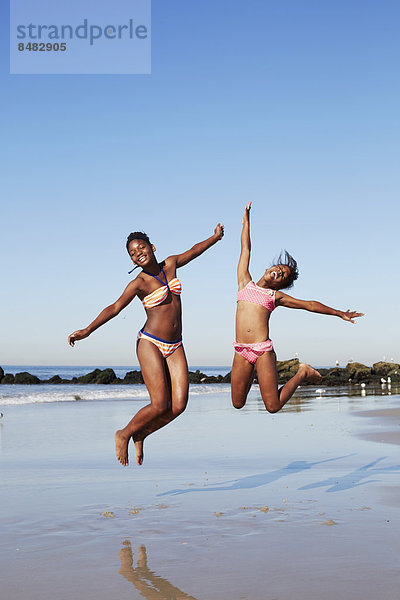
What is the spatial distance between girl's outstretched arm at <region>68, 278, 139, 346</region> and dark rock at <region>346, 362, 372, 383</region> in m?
44.2

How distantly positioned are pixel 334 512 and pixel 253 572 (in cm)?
253

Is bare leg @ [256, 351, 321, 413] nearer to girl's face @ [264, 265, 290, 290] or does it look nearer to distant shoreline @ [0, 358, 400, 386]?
girl's face @ [264, 265, 290, 290]

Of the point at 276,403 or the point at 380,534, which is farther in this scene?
the point at 276,403

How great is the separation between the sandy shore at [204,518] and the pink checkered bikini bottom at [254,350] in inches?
74.3

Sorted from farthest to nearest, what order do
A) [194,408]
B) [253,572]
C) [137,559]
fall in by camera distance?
[194,408], [137,559], [253,572]

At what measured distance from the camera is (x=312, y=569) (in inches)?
250

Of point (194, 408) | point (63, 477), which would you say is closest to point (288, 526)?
point (63, 477)

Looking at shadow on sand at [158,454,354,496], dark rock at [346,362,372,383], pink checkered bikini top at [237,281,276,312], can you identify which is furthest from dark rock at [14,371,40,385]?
pink checkered bikini top at [237,281,276,312]

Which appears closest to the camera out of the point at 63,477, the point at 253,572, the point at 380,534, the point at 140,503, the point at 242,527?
the point at 253,572

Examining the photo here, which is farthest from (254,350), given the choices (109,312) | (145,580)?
(145,580)

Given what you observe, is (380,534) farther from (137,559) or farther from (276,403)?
(137,559)

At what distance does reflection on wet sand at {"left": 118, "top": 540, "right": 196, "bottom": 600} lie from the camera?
5.80 meters

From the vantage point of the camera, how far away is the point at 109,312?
6.97 metres

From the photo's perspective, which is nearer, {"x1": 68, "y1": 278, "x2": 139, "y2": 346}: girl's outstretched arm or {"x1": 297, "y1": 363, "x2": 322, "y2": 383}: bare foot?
{"x1": 68, "y1": 278, "x2": 139, "y2": 346}: girl's outstretched arm
